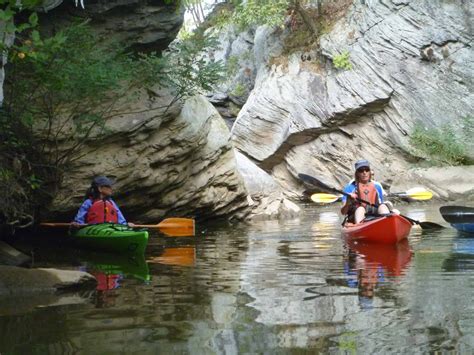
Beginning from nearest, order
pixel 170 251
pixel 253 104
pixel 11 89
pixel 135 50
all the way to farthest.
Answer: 1. pixel 11 89
2. pixel 170 251
3. pixel 135 50
4. pixel 253 104

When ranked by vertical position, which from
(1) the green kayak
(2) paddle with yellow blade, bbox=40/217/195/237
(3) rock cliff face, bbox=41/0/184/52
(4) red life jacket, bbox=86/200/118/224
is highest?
(3) rock cliff face, bbox=41/0/184/52

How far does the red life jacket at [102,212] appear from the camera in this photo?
31.0ft

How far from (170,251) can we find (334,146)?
514 inches

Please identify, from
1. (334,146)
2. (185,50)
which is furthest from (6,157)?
(334,146)

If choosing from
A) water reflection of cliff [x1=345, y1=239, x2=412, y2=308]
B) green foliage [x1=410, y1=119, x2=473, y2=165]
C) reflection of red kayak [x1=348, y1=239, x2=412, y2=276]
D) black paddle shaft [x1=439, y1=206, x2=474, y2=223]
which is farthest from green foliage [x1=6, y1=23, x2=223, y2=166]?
green foliage [x1=410, y1=119, x2=473, y2=165]

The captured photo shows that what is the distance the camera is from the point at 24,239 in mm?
10844

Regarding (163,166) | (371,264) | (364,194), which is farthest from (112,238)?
(364,194)

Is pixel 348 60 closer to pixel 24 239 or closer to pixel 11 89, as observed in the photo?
pixel 24 239

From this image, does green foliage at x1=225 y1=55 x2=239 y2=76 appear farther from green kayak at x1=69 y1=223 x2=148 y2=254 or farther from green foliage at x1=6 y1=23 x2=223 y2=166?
green kayak at x1=69 y1=223 x2=148 y2=254

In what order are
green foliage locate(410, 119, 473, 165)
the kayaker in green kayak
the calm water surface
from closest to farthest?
the calm water surface
the kayaker in green kayak
green foliage locate(410, 119, 473, 165)

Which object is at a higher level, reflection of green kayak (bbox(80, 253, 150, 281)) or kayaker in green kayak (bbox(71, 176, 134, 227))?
kayaker in green kayak (bbox(71, 176, 134, 227))

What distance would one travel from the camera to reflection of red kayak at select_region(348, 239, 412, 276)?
671cm

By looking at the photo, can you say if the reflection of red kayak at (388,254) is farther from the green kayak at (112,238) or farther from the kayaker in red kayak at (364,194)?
the green kayak at (112,238)

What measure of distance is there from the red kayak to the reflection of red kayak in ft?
0.31
